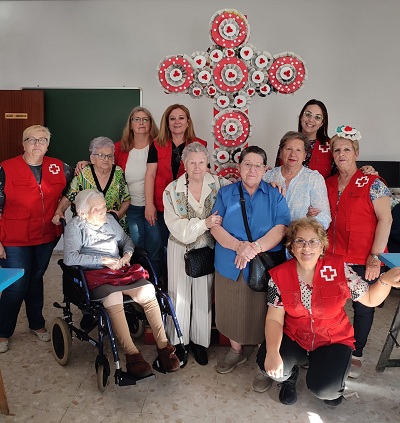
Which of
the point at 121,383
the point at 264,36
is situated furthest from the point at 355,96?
the point at 121,383

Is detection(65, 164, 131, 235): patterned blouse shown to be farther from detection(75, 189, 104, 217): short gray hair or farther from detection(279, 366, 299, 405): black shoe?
detection(279, 366, 299, 405): black shoe

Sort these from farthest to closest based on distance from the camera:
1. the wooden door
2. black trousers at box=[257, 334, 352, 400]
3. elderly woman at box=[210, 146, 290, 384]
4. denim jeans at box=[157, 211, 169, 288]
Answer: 1. the wooden door
2. denim jeans at box=[157, 211, 169, 288]
3. elderly woman at box=[210, 146, 290, 384]
4. black trousers at box=[257, 334, 352, 400]

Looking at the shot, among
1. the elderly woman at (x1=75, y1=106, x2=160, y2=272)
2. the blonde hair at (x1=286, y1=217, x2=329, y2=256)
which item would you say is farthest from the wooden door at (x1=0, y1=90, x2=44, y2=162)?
the blonde hair at (x1=286, y1=217, x2=329, y2=256)

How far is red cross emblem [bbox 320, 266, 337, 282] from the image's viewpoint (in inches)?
79.0

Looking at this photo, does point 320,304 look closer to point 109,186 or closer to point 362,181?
point 362,181

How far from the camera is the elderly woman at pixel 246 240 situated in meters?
2.17

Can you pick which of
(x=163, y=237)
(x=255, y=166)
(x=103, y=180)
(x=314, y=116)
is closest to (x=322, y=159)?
(x=314, y=116)

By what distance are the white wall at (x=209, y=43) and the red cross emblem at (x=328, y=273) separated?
2627 mm

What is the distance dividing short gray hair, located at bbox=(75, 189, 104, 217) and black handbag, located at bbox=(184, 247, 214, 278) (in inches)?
26.0

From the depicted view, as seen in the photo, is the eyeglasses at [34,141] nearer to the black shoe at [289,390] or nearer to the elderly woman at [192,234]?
the elderly woman at [192,234]

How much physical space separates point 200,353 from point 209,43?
10.5 ft

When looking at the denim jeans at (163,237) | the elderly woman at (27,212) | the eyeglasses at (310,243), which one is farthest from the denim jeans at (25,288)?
the eyeglasses at (310,243)

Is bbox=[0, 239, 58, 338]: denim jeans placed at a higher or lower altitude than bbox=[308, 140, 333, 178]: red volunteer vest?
lower

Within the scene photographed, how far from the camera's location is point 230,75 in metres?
2.68
